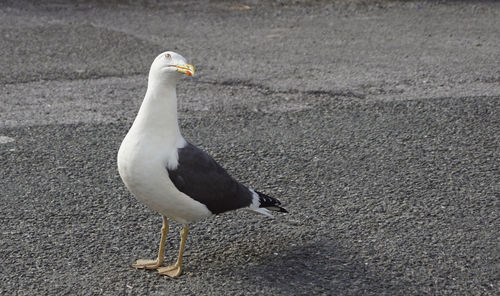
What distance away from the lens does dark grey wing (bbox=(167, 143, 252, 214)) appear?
3.77 meters

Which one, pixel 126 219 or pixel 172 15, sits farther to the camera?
pixel 172 15

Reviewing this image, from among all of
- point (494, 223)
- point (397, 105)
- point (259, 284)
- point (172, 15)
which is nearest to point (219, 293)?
point (259, 284)

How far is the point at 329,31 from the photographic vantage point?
8.72 meters

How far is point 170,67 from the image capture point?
3.66 metres

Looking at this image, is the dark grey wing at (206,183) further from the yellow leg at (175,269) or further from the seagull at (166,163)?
the yellow leg at (175,269)

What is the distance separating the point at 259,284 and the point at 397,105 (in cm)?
311

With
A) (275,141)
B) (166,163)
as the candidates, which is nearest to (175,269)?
(166,163)

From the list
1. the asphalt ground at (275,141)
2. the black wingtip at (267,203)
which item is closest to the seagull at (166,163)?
the black wingtip at (267,203)

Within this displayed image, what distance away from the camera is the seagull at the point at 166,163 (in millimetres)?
3670

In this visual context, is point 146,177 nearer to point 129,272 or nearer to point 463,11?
point 129,272

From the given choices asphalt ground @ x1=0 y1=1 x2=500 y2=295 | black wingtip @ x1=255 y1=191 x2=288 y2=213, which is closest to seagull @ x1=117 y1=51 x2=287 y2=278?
black wingtip @ x1=255 y1=191 x2=288 y2=213

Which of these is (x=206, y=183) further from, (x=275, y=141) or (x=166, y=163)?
(x=275, y=141)

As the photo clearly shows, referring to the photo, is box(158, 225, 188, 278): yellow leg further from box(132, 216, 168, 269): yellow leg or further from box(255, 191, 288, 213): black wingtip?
box(255, 191, 288, 213): black wingtip

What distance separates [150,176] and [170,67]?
0.55m
